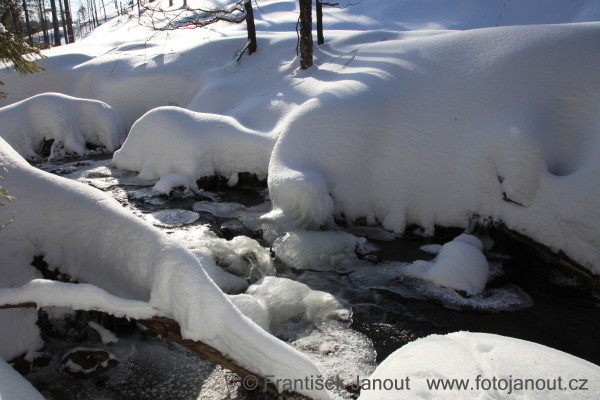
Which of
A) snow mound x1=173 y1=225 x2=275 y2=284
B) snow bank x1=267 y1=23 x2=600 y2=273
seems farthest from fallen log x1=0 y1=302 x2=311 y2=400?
snow bank x1=267 y1=23 x2=600 y2=273

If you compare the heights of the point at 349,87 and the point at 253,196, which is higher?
the point at 349,87

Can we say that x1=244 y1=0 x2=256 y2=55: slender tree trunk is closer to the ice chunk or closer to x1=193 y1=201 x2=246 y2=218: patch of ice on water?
x1=193 y1=201 x2=246 y2=218: patch of ice on water

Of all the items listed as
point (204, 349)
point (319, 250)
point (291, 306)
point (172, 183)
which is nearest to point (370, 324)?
point (291, 306)

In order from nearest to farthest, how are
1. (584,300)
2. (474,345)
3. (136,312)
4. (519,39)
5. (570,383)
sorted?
(570,383) → (474,345) → (136,312) → (584,300) → (519,39)

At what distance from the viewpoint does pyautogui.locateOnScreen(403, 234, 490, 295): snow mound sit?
180 inches

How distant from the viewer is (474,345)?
7.51 ft

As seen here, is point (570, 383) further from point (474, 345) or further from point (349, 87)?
point (349, 87)

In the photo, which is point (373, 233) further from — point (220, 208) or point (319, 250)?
point (220, 208)

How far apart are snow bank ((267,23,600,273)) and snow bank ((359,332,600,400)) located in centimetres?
332

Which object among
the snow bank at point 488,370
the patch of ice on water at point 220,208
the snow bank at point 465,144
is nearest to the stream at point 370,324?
the patch of ice on water at point 220,208

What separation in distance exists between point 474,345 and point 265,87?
351 inches

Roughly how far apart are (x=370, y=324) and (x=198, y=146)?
5.34m

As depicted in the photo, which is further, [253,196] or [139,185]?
[139,185]

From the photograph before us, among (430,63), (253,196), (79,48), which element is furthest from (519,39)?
Answer: (79,48)
